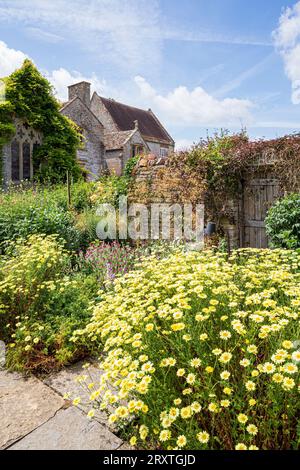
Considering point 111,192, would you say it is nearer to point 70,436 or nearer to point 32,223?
point 32,223

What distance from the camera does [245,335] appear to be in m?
1.76

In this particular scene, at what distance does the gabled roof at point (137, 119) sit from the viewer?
2733 centimetres

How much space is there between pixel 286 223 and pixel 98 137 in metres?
18.6

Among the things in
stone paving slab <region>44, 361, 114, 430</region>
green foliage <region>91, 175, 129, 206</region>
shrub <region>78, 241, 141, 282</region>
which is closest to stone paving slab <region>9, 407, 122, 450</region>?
stone paving slab <region>44, 361, 114, 430</region>

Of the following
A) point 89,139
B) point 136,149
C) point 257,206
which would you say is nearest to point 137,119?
point 136,149

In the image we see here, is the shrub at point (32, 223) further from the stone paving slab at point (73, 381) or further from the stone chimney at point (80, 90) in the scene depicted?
the stone chimney at point (80, 90)

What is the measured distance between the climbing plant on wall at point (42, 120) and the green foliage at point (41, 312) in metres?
12.0

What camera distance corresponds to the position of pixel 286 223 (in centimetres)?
532

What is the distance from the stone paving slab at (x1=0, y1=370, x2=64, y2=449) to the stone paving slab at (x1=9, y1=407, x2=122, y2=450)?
86 mm

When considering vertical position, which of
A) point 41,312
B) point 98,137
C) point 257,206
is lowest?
point 41,312

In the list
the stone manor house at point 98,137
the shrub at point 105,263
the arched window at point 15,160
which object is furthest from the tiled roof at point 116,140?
the shrub at point 105,263

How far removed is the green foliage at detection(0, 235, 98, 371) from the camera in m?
2.92

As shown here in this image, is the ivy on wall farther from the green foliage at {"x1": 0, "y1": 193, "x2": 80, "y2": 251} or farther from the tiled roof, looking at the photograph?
the tiled roof

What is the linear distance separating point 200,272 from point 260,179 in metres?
5.16
